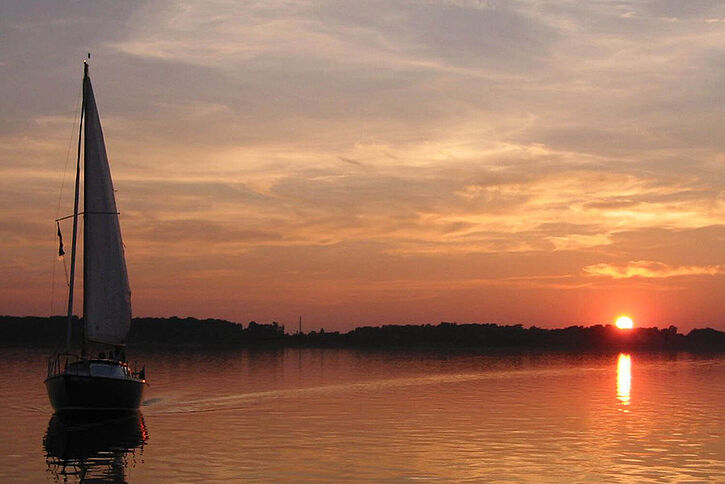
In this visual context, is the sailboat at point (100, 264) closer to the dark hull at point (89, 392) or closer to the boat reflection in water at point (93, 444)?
the dark hull at point (89, 392)

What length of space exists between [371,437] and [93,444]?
14.7 m

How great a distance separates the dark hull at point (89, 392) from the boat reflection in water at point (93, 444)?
0.52 meters

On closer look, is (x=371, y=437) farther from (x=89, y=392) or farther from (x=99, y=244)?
(x=99, y=244)

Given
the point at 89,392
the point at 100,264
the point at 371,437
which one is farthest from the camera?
the point at 100,264

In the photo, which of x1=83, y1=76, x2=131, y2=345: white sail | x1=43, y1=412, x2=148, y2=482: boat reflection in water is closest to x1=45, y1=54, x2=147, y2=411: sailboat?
x1=83, y1=76, x2=131, y2=345: white sail

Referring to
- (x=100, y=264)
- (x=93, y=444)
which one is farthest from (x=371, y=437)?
(x=100, y=264)

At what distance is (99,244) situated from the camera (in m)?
62.5

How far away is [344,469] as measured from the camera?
42031 millimetres

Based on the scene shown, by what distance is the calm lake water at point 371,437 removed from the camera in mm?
41406

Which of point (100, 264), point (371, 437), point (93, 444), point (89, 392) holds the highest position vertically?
point (100, 264)

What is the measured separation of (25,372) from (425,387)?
5498 centimetres

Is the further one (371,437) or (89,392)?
(89,392)

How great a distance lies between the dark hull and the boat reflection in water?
0.52m

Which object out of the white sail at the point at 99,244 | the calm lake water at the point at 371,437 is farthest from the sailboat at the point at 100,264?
the calm lake water at the point at 371,437
